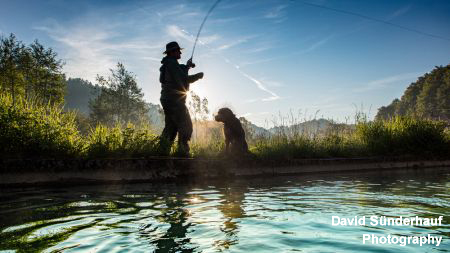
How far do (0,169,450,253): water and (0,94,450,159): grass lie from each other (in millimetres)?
1187

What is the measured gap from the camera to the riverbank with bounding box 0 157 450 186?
5332mm

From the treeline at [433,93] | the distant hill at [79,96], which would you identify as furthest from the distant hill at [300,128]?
the distant hill at [79,96]

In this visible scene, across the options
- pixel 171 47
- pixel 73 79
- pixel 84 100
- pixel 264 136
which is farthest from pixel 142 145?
pixel 73 79

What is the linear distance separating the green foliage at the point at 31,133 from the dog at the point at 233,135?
335 cm

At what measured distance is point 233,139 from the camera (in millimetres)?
7887

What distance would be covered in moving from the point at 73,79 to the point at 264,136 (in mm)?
202953

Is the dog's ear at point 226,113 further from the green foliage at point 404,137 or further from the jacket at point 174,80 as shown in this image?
the green foliage at point 404,137

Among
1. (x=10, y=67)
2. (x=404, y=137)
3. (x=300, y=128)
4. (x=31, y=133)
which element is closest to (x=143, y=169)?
(x=31, y=133)

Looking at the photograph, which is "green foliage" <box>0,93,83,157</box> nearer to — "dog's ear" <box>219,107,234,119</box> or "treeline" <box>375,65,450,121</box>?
"dog's ear" <box>219,107,234,119</box>

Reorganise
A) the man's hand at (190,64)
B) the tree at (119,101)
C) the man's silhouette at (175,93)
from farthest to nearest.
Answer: the tree at (119,101) → the man's hand at (190,64) → the man's silhouette at (175,93)

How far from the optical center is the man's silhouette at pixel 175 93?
23.7 feet

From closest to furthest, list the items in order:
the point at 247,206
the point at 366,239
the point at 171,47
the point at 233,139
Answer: the point at 366,239 → the point at 247,206 → the point at 171,47 → the point at 233,139

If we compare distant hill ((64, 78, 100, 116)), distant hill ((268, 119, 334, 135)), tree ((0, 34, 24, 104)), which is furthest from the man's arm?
distant hill ((64, 78, 100, 116))

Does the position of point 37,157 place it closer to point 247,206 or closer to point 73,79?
point 247,206
